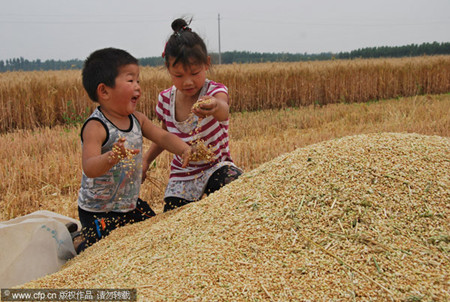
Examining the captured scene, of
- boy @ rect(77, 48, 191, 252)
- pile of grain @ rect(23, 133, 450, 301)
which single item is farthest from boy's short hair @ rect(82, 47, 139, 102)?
pile of grain @ rect(23, 133, 450, 301)

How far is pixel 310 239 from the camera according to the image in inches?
60.1

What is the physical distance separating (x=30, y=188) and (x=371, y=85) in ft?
32.6

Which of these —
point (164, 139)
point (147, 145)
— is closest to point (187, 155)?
point (164, 139)

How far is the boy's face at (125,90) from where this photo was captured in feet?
7.84

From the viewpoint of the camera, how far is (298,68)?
10.6m

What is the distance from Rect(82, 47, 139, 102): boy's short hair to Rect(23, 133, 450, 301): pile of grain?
3.26 feet

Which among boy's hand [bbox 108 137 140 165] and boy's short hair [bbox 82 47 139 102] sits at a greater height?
boy's short hair [bbox 82 47 139 102]

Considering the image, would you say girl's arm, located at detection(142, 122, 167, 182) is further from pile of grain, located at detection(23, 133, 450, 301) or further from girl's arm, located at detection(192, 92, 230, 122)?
pile of grain, located at detection(23, 133, 450, 301)

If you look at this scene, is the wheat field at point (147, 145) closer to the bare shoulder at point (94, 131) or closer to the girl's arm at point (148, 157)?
the girl's arm at point (148, 157)

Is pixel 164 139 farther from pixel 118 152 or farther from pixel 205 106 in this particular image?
pixel 118 152

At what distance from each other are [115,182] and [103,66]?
741mm

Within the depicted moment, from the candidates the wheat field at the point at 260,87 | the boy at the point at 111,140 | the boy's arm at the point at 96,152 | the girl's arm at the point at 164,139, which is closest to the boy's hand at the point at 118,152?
the boy's arm at the point at 96,152

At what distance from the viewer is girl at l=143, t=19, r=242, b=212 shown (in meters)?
2.55

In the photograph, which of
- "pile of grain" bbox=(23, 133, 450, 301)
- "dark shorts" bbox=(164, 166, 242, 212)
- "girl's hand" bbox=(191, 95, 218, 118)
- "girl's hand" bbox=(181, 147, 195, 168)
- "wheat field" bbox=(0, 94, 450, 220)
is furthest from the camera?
"wheat field" bbox=(0, 94, 450, 220)
